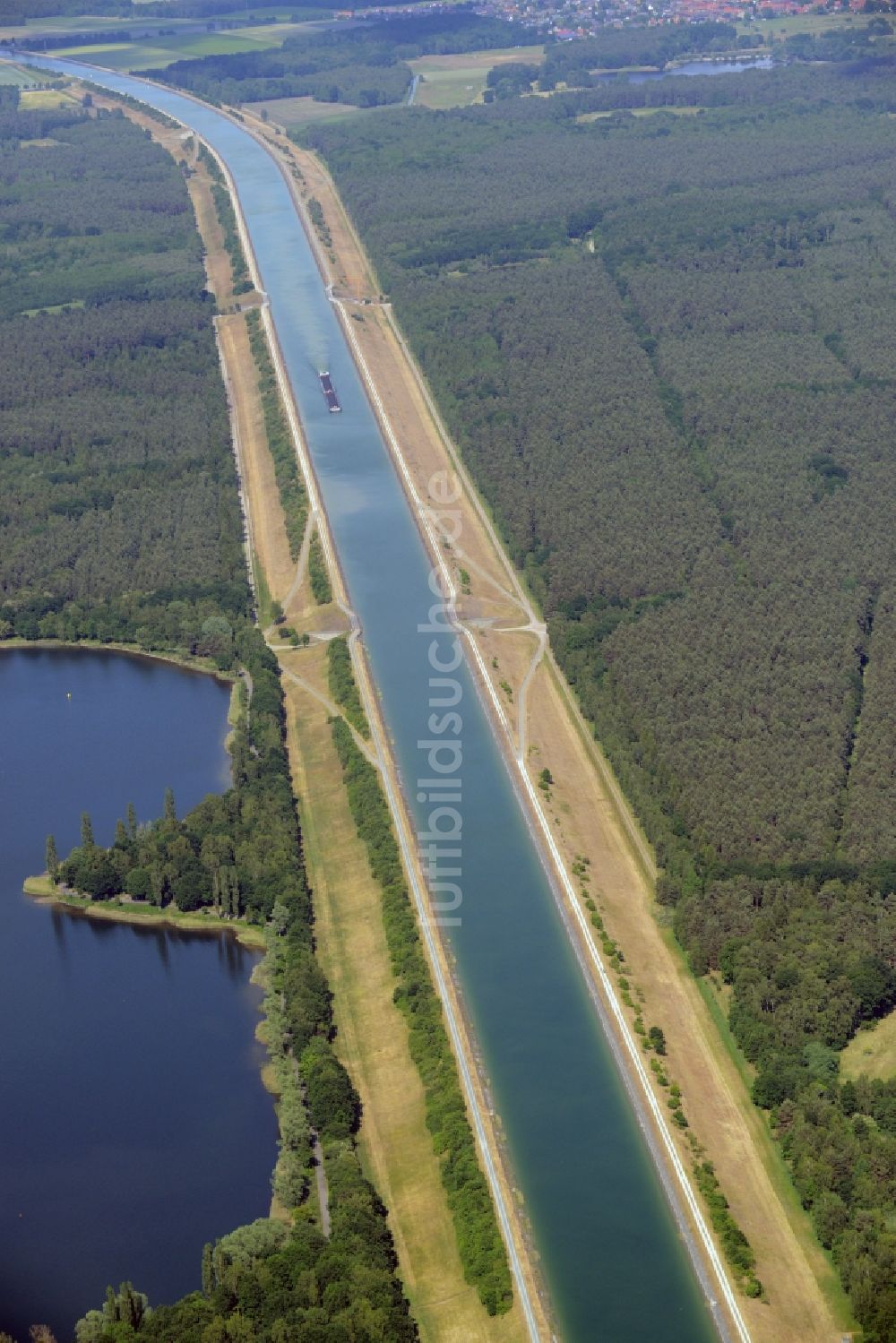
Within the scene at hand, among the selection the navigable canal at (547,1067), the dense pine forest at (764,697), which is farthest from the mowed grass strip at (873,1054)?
the navigable canal at (547,1067)

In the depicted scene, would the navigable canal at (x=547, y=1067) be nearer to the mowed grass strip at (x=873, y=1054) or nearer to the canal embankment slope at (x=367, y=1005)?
the canal embankment slope at (x=367, y=1005)

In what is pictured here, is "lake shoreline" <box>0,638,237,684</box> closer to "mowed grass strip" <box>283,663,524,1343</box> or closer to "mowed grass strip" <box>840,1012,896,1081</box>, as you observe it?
"mowed grass strip" <box>283,663,524,1343</box>

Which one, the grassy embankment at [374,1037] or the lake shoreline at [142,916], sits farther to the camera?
the lake shoreline at [142,916]

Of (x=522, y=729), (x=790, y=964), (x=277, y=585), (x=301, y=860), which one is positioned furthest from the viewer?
(x=277, y=585)

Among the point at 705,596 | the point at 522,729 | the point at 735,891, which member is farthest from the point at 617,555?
the point at 735,891

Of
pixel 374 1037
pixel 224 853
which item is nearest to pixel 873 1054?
pixel 374 1037

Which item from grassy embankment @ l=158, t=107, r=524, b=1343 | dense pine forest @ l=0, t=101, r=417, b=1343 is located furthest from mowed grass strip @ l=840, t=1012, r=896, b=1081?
dense pine forest @ l=0, t=101, r=417, b=1343

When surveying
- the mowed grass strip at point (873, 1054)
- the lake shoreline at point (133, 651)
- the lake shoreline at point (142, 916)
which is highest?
the lake shoreline at point (133, 651)

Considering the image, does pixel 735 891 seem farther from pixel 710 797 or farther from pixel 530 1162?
pixel 530 1162
